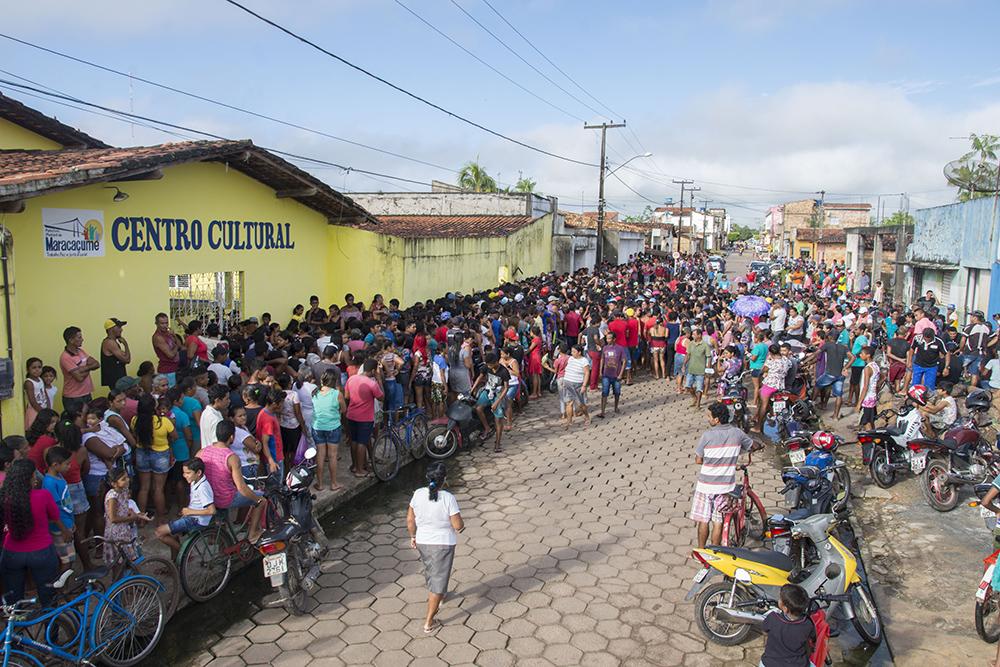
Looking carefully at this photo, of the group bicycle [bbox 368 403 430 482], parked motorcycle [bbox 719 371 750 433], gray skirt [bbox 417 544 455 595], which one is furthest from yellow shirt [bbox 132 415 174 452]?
parked motorcycle [bbox 719 371 750 433]

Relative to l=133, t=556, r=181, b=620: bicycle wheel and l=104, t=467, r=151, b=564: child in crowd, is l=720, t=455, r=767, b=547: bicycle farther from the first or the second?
l=104, t=467, r=151, b=564: child in crowd

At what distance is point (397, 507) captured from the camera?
8.27 meters

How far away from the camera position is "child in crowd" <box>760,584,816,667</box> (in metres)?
4.36

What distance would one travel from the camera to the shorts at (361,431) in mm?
8727

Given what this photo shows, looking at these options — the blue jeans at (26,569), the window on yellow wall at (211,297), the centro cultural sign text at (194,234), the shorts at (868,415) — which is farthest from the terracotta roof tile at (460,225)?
the blue jeans at (26,569)

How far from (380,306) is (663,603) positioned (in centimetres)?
897

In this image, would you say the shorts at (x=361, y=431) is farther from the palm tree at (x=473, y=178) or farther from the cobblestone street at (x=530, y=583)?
the palm tree at (x=473, y=178)

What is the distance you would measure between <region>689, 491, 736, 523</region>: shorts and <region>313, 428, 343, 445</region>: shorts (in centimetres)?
399

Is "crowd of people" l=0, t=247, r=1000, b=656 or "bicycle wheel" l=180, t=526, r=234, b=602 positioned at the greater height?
"crowd of people" l=0, t=247, r=1000, b=656

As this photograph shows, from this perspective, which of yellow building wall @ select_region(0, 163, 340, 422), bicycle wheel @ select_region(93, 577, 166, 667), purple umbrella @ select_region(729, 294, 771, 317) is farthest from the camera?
purple umbrella @ select_region(729, 294, 771, 317)

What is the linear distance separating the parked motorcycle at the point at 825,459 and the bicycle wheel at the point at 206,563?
559 cm

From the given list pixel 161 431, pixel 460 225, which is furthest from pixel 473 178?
pixel 161 431

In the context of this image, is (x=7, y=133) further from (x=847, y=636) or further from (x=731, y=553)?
(x=847, y=636)

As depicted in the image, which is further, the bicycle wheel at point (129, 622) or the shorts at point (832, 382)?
the shorts at point (832, 382)
